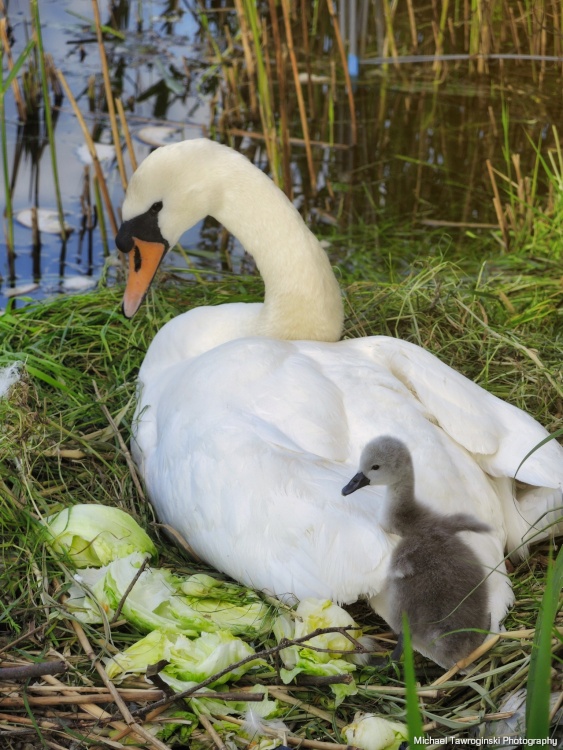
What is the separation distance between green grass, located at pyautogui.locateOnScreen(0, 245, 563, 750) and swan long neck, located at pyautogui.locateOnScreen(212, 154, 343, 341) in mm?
609

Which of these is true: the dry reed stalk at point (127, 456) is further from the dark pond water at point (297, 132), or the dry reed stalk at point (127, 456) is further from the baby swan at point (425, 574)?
the dark pond water at point (297, 132)

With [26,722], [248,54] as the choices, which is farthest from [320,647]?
[248,54]

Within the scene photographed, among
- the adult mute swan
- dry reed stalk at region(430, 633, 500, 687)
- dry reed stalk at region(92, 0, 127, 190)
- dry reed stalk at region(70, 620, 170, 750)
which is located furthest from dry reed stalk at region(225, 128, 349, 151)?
dry reed stalk at region(430, 633, 500, 687)

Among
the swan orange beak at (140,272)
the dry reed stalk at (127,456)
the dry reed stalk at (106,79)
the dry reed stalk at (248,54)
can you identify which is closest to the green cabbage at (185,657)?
the dry reed stalk at (127,456)

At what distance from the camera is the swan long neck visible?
Answer: 143 inches

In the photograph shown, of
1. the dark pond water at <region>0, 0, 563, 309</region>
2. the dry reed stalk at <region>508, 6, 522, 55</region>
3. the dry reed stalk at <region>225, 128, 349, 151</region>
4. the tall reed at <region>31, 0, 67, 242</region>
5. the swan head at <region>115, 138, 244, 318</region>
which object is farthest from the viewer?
the dry reed stalk at <region>508, 6, 522, 55</region>

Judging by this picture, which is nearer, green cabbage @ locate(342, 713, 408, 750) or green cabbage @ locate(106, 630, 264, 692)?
green cabbage @ locate(342, 713, 408, 750)

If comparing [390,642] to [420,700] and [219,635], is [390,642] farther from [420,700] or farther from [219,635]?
[219,635]

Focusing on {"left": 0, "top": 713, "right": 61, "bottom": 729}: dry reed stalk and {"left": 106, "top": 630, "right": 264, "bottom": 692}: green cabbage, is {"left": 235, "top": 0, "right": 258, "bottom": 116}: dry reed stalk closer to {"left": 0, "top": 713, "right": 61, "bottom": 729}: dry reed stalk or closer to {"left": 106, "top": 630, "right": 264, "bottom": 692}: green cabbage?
{"left": 106, "top": 630, "right": 264, "bottom": 692}: green cabbage

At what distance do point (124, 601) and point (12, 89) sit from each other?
5.47 meters

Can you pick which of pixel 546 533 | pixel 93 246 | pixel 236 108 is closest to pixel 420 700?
pixel 546 533

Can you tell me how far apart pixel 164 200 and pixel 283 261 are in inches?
19.2

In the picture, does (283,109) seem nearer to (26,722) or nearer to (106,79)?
(106,79)

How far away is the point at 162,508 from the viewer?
10.5 ft
